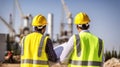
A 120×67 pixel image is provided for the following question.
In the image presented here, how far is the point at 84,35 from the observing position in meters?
5.94

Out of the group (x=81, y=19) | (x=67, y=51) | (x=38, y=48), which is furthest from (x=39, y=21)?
(x=67, y=51)

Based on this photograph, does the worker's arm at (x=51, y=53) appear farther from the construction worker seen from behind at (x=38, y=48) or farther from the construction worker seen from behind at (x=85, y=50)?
the construction worker seen from behind at (x=85, y=50)

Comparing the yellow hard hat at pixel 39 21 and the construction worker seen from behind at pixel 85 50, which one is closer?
the construction worker seen from behind at pixel 85 50

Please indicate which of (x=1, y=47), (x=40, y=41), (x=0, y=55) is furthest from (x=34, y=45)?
(x=1, y=47)

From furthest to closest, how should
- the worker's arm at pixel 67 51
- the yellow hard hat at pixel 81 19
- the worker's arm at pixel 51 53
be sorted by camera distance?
the worker's arm at pixel 51 53 → the yellow hard hat at pixel 81 19 → the worker's arm at pixel 67 51

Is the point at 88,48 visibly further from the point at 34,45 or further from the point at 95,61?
the point at 34,45

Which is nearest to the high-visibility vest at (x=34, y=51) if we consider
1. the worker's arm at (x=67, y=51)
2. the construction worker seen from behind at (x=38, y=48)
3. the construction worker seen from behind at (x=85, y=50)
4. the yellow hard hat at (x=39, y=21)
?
the construction worker seen from behind at (x=38, y=48)

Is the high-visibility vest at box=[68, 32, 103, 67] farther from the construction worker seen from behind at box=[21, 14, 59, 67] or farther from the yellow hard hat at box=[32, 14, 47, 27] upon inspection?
the yellow hard hat at box=[32, 14, 47, 27]

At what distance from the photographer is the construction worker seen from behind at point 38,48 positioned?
6.34 meters

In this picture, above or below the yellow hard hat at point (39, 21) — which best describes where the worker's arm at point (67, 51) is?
below

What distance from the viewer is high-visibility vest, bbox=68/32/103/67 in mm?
5859

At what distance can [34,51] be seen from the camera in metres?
6.39

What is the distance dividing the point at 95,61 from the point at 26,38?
1.34m

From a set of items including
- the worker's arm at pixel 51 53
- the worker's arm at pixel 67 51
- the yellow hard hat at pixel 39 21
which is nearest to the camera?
the worker's arm at pixel 67 51
